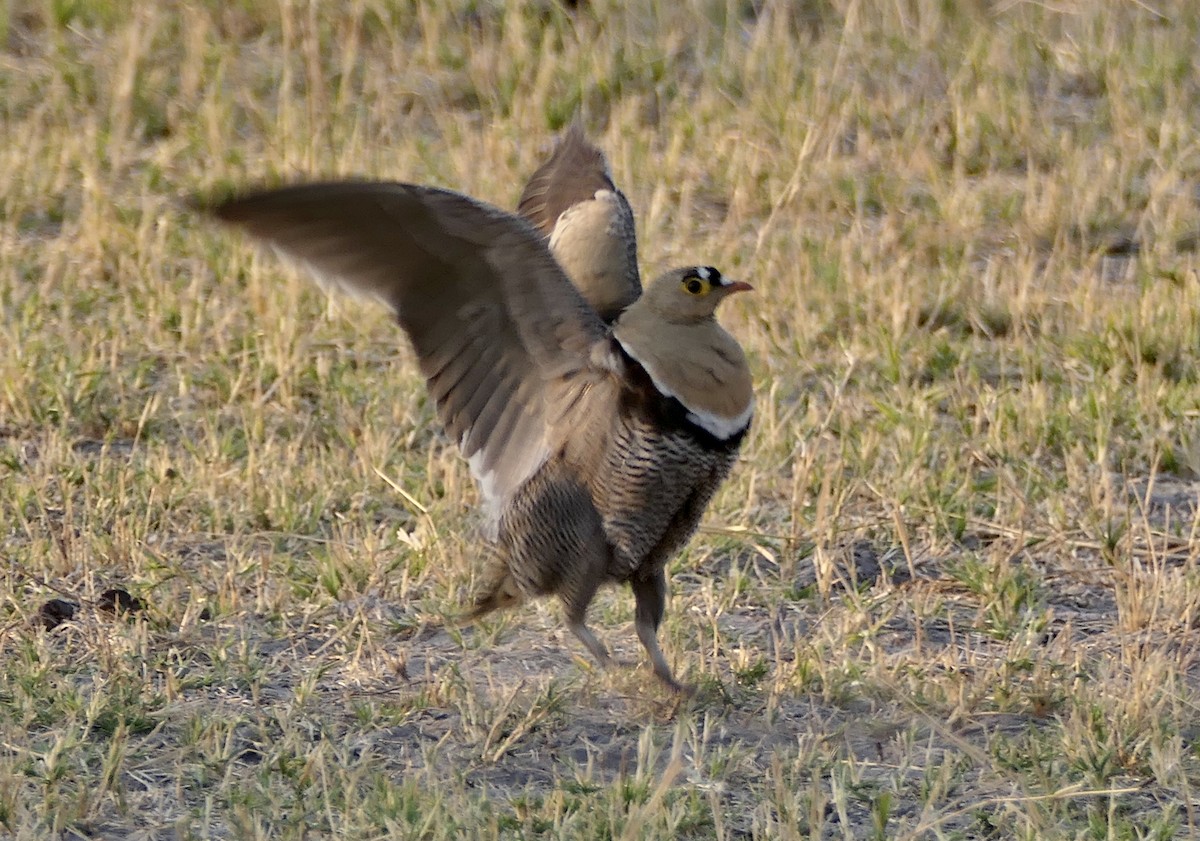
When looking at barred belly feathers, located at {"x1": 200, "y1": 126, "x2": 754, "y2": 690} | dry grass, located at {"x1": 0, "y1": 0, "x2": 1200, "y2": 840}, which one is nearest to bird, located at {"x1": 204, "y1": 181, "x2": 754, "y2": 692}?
barred belly feathers, located at {"x1": 200, "y1": 126, "x2": 754, "y2": 690}

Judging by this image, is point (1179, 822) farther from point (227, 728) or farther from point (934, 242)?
point (934, 242)

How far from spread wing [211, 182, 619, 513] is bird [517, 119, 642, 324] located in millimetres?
270

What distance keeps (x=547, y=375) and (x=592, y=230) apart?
67 cm

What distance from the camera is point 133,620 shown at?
470cm

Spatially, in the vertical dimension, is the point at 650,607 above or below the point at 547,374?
below

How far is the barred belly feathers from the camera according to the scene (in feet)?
13.8

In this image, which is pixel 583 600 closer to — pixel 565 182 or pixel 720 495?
pixel 720 495

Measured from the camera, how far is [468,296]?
4.31m

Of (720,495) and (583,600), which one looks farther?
(720,495)

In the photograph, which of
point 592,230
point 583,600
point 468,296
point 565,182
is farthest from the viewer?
point 565,182

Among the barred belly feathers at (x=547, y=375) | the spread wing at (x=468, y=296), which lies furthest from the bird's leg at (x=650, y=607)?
the spread wing at (x=468, y=296)

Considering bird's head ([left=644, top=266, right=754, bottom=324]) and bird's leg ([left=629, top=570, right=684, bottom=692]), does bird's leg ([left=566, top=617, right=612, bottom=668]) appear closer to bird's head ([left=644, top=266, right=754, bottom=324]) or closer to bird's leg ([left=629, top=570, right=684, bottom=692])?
bird's leg ([left=629, top=570, right=684, bottom=692])

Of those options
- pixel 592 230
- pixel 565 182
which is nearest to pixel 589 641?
pixel 592 230

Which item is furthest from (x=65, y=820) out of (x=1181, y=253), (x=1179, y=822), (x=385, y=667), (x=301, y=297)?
(x=1181, y=253)
